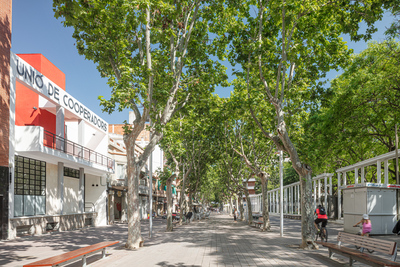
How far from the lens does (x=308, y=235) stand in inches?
535

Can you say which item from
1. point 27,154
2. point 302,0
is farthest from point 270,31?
point 27,154

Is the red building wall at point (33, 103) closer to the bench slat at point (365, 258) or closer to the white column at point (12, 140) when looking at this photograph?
the white column at point (12, 140)

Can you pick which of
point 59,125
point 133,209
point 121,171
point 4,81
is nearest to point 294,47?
point 133,209

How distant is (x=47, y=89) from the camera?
840 inches

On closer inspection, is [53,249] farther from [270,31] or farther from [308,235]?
[270,31]

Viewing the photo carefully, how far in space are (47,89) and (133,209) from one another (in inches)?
446

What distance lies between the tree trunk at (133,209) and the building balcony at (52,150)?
782cm

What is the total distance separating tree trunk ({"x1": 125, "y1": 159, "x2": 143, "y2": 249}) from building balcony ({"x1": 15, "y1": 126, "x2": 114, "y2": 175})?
782 cm

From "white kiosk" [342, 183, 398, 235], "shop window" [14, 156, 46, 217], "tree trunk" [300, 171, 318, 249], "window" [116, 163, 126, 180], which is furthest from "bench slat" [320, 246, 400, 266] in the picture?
"window" [116, 163, 126, 180]

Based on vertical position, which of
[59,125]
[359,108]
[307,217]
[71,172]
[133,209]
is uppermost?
[359,108]

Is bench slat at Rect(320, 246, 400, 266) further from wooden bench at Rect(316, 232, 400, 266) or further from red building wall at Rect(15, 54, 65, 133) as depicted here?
red building wall at Rect(15, 54, 65, 133)

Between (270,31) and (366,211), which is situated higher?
(270,31)

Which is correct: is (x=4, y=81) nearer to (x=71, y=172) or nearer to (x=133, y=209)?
(x=133, y=209)

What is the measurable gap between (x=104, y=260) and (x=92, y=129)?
881 inches
